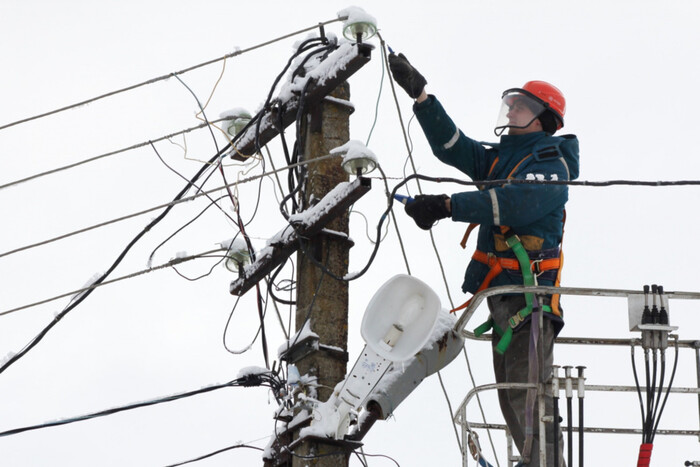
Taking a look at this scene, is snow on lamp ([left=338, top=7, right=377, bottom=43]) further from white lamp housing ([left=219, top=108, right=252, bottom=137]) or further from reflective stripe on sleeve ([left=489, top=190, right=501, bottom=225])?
white lamp housing ([left=219, top=108, right=252, bottom=137])

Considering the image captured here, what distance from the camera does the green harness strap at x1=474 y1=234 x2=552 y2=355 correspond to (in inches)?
282

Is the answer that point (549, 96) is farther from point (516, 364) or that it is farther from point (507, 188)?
point (516, 364)

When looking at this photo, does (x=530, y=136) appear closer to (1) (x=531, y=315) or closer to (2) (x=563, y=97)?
(2) (x=563, y=97)

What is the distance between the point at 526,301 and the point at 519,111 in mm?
1435

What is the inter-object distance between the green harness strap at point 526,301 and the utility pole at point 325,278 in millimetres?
960

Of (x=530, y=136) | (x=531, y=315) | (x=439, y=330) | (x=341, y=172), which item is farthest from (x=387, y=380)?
(x=530, y=136)

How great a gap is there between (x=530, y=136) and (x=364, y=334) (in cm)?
215

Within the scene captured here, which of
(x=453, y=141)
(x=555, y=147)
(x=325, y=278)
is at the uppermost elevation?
(x=453, y=141)

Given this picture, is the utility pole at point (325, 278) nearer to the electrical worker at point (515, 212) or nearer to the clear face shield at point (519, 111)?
the electrical worker at point (515, 212)

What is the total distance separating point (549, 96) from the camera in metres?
7.95

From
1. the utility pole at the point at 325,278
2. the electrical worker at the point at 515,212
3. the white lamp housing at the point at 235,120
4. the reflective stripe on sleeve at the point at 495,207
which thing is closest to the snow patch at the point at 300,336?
the utility pole at the point at 325,278

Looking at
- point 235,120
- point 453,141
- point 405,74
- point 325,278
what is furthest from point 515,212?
point 235,120

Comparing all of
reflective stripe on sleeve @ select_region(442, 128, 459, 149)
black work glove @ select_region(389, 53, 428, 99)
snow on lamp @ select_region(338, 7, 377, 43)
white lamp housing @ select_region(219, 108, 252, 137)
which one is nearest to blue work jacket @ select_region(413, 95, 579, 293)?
reflective stripe on sleeve @ select_region(442, 128, 459, 149)

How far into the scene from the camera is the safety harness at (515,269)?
7.18 metres
